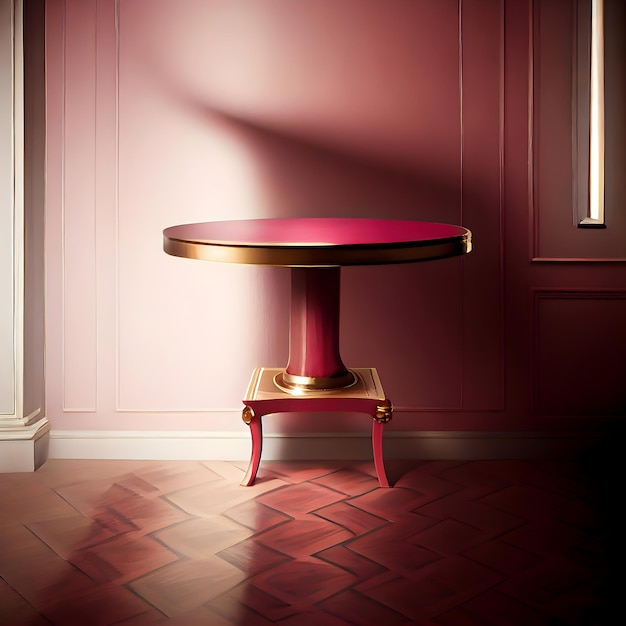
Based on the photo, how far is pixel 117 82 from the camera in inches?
150

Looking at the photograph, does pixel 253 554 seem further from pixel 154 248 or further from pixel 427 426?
pixel 154 248

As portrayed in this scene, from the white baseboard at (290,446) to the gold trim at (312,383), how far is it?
51cm

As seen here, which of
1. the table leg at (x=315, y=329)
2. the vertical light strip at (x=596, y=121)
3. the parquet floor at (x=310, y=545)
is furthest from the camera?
the vertical light strip at (x=596, y=121)

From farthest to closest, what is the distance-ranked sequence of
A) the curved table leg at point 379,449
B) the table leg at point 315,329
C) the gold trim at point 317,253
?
1. the curved table leg at point 379,449
2. the table leg at point 315,329
3. the gold trim at point 317,253

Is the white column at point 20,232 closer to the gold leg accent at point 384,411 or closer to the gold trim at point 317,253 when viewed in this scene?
the gold trim at point 317,253

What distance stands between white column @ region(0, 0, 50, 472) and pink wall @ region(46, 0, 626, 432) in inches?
3.4

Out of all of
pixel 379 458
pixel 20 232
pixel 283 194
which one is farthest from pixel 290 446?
pixel 20 232

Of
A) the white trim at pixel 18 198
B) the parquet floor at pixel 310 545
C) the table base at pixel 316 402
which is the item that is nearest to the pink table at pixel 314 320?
the table base at pixel 316 402

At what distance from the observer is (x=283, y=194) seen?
3855 mm

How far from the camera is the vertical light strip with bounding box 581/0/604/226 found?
12.3 ft

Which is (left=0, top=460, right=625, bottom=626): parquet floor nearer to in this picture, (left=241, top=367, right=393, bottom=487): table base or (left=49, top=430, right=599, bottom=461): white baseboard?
(left=49, top=430, right=599, bottom=461): white baseboard

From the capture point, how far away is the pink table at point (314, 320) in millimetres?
3035

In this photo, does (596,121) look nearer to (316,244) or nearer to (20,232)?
(316,244)

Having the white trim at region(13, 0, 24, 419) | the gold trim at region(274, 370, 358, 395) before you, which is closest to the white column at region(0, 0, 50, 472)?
the white trim at region(13, 0, 24, 419)
